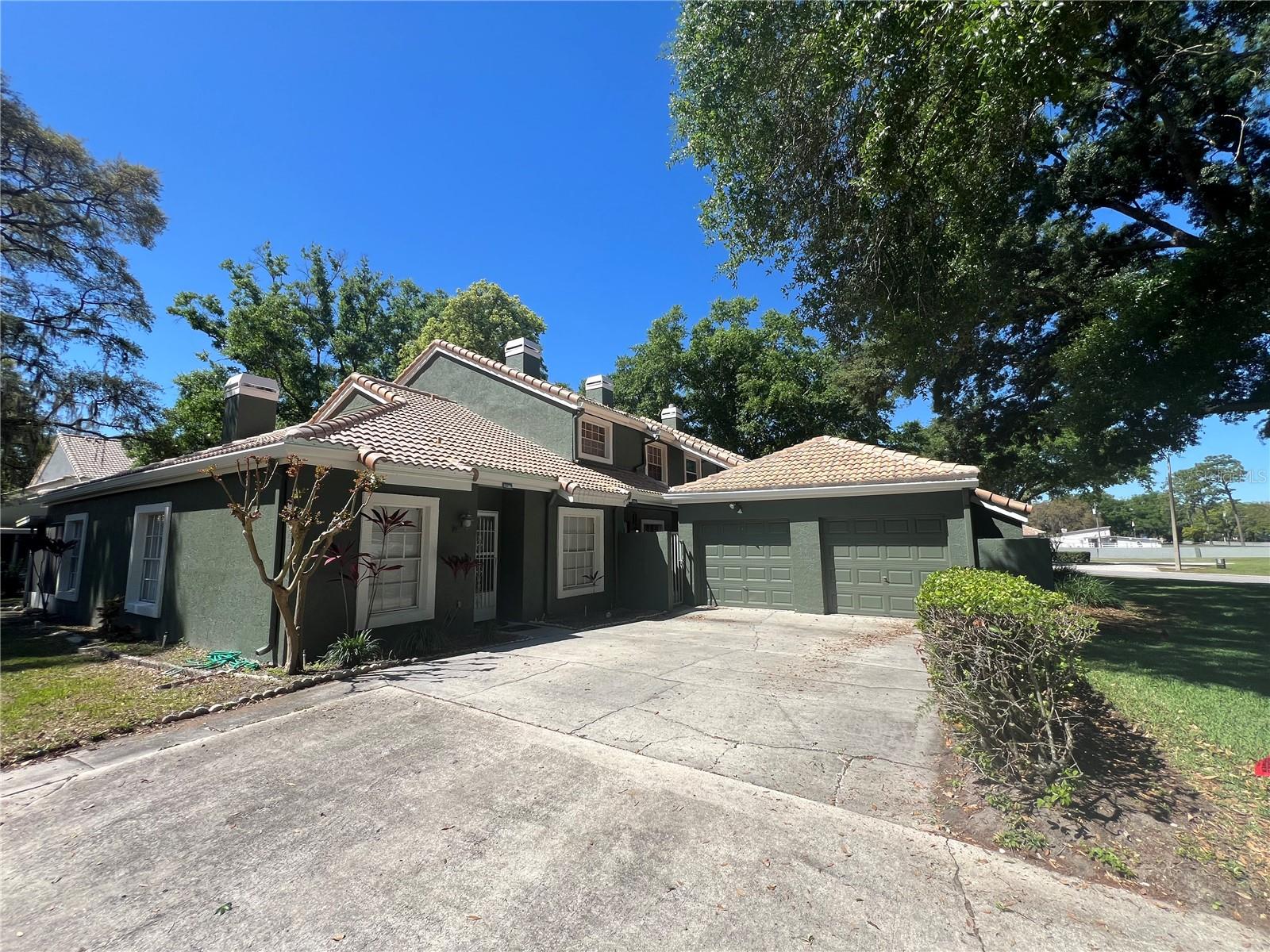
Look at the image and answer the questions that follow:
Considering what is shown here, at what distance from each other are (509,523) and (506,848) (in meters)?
8.11

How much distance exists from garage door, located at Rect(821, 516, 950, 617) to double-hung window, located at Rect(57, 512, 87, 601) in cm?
1643

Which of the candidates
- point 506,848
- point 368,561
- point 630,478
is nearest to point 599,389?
point 630,478

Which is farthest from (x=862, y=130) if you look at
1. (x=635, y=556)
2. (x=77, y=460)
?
(x=77, y=460)

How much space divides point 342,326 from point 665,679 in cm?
2692

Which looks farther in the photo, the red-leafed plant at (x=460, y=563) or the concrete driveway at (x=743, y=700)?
the red-leafed plant at (x=460, y=563)

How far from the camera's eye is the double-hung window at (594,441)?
1459 centimetres

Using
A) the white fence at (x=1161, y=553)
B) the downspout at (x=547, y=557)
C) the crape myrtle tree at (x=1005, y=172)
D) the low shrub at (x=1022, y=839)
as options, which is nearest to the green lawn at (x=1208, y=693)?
the low shrub at (x=1022, y=839)

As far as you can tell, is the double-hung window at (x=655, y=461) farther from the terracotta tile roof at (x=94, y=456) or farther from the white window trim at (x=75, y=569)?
the terracotta tile roof at (x=94, y=456)

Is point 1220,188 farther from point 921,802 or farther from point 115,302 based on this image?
point 115,302

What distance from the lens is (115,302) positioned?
15914mm

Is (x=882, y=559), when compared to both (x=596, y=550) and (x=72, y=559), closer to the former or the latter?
(x=596, y=550)

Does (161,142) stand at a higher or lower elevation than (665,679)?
higher

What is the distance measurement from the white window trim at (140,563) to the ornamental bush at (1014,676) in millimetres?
11426

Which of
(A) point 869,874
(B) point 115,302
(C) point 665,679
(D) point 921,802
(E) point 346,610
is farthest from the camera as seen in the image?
(B) point 115,302
